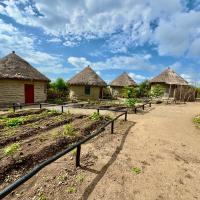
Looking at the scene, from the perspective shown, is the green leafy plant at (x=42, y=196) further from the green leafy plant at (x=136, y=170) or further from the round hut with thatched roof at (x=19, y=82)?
the round hut with thatched roof at (x=19, y=82)

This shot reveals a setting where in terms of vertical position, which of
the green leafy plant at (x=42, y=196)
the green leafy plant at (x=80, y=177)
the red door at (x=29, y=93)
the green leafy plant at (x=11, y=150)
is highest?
the red door at (x=29, y=93)

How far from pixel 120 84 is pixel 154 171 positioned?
28.1 meters

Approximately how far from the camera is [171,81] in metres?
28.2

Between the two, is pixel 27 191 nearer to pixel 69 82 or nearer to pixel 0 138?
pixel 0 138

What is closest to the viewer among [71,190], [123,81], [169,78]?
[71,190]

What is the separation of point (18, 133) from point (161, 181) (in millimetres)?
5567

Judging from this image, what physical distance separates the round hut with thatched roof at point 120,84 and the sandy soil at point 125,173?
25.4 meters

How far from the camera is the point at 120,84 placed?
32094 millimetres

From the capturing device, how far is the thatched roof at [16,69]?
661 inches

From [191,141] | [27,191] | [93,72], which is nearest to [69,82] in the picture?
[93,72]

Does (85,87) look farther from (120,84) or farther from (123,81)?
(123,81)

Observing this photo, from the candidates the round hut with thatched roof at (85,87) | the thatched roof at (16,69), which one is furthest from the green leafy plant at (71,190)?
the round hut with thatched roof at (85,87)

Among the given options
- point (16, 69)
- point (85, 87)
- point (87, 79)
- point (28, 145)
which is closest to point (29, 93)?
point (16, 69)

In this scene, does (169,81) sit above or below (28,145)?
above
